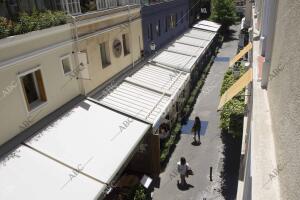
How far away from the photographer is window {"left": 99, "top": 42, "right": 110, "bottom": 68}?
47.5 ft

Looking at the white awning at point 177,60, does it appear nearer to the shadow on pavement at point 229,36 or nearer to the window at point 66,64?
the window at point 66,64

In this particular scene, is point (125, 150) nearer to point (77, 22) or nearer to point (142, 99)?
point (142, 99)

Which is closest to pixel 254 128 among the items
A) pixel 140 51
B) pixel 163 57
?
pixel 140 51

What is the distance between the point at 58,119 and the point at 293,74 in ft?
28.5

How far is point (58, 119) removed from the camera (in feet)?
35.5

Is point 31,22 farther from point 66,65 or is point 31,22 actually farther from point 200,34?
point 200,34

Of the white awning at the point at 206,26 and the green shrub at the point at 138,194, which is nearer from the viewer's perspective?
the green shrub at the point at 138,194

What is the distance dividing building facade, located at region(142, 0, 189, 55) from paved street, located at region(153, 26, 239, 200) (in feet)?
17.9

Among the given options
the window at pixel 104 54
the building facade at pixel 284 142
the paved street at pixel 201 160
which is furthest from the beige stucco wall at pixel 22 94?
the building facade at pixel 284 142

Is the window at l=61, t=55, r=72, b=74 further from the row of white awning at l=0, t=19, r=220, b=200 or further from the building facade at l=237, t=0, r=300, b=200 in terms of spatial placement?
the building facade at l=237, t=0, r=300, b=200

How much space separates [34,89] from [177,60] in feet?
41.0

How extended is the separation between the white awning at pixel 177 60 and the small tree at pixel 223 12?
859 inches

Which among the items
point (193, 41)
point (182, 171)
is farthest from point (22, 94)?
point (193, 41)

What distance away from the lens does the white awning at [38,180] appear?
783 cm
